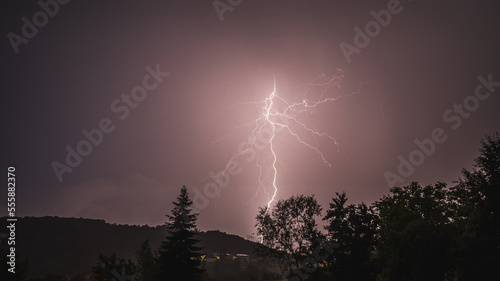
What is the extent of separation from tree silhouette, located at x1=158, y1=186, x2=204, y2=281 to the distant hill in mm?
75143

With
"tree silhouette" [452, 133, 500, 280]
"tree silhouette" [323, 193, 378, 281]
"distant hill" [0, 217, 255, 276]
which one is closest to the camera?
"tree silhouette" [452, 133, 500, 280]

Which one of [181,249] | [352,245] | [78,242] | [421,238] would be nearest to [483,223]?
[421,238]

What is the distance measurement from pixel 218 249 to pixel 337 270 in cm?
11527

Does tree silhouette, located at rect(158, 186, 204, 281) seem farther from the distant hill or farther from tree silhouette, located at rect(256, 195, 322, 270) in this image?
the distant hill

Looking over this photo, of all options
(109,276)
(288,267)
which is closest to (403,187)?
(288,267)

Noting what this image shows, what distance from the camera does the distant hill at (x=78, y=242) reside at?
98.1 meters

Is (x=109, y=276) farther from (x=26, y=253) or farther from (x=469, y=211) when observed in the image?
(x=26, y=253)

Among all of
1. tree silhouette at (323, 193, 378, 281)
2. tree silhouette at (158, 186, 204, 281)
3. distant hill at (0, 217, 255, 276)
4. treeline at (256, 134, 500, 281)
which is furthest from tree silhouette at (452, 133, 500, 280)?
distant hill at (0, 217, 255, 276)

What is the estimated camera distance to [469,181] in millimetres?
18422

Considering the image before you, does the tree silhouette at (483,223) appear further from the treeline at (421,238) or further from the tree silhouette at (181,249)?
the tree silhouette at (181,249)

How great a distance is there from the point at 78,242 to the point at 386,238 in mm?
123253

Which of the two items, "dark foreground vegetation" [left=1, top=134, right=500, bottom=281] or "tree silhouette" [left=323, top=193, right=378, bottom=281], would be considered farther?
"tree silhouette" [left=323, top=193, right=378, bottom=281]

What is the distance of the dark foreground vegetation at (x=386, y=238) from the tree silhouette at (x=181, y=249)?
0.23 feet

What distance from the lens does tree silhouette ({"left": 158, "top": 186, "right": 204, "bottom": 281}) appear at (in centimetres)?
2272
